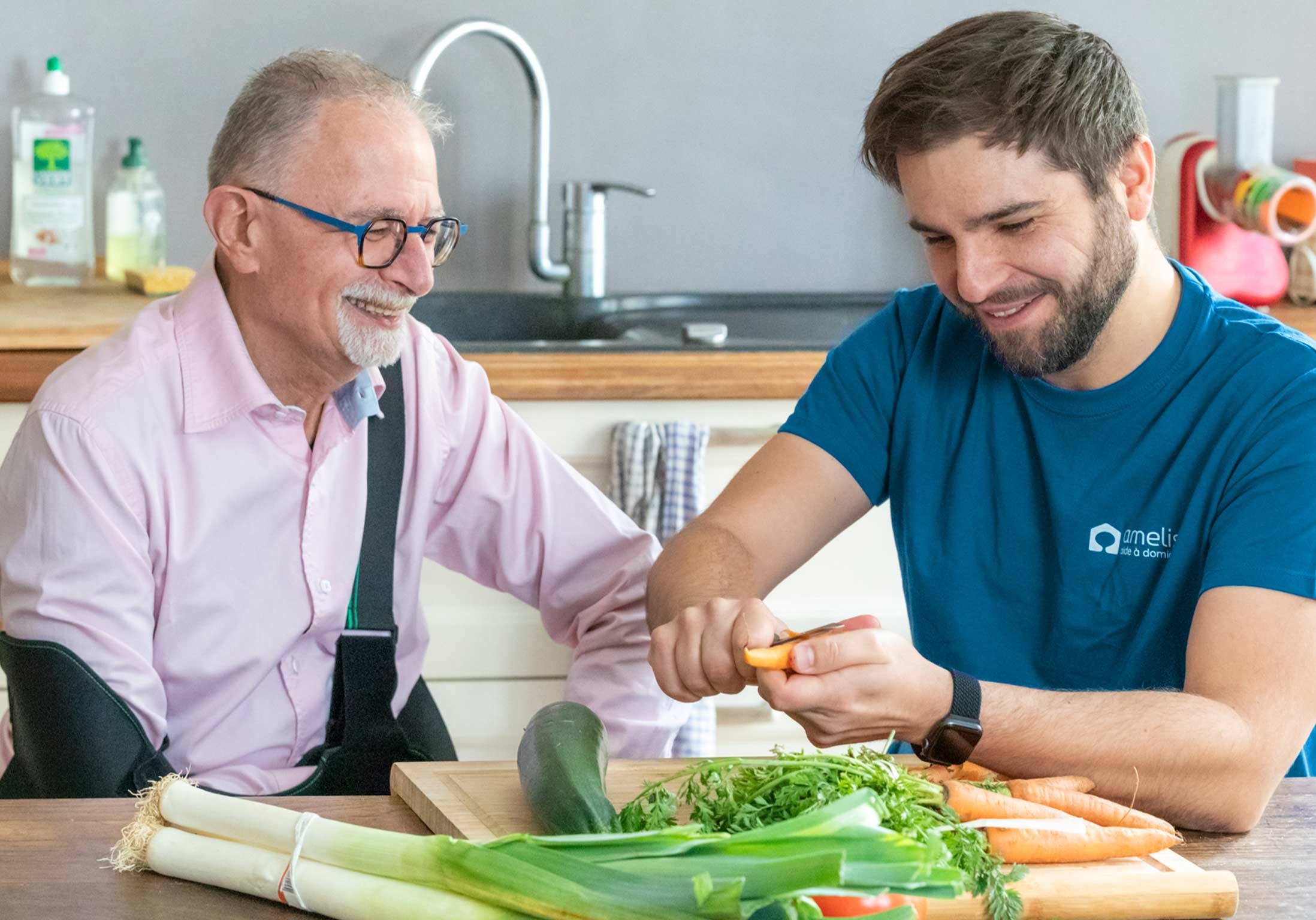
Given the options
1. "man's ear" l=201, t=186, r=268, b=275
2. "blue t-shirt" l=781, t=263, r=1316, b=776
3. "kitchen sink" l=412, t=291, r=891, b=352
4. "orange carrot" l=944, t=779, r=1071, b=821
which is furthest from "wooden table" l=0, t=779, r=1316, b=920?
"kitchen sink" l=412, t=291, r=891, b=352

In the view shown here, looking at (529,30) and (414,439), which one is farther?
(529,30)

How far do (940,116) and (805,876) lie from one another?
772 mm

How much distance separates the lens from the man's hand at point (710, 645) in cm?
117

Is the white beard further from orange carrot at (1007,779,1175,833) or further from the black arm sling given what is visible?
orange carrot at (1007,779,1175,833)

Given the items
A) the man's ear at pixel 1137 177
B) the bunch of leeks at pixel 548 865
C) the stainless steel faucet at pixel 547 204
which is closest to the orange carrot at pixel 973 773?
the bunch of leeks at pixel 548 865

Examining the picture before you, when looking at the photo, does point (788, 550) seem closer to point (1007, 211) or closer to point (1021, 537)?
point (1021, 537)

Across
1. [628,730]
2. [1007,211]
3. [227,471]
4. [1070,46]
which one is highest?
[1070,46]

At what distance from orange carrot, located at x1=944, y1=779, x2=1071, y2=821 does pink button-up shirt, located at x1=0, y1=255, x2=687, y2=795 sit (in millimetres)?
533

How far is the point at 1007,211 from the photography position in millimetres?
1344

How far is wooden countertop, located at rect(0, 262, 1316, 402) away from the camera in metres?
2.11

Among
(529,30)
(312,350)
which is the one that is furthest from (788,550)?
(529,30)

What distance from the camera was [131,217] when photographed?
2.61m

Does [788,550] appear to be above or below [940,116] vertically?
below

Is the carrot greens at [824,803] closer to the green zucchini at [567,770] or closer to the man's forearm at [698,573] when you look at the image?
the green zucchini at [567,770]
